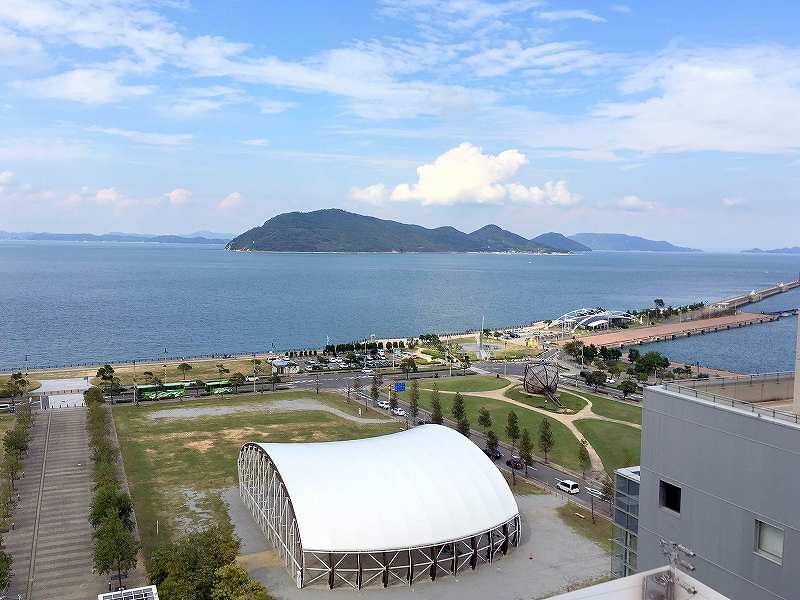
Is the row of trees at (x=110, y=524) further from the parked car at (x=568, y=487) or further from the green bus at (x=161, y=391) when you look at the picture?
the parked car at (x=568, y=487)

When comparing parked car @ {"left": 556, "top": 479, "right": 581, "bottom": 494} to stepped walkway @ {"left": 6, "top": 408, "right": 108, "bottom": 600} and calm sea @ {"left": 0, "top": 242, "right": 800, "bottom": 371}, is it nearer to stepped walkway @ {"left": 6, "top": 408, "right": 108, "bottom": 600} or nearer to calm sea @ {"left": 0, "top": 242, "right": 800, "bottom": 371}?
stepped walkway @ {"left": 6, "top": 408, "right": 108, "bottom": 600}

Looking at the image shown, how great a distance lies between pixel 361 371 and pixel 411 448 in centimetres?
4757

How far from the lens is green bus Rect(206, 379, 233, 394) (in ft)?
221

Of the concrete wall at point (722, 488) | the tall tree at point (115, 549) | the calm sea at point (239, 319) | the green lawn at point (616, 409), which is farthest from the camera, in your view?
the calm sea at point (239, 319)

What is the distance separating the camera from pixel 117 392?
213 ft

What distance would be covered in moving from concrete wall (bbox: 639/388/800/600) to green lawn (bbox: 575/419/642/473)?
28875 millimetres

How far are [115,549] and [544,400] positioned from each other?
1796 inches

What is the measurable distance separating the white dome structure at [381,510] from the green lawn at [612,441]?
54.2 ft

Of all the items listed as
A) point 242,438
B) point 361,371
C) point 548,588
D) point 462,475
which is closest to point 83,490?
point 242,438

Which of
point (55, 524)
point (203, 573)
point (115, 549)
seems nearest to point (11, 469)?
point (55, 524)

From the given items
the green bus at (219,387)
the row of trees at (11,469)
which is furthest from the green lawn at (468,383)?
the row of trees at (11,469)

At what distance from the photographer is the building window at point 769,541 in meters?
14.6

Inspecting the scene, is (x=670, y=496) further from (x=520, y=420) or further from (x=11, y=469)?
(x=520, y=420)

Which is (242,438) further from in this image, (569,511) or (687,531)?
(687,531)
